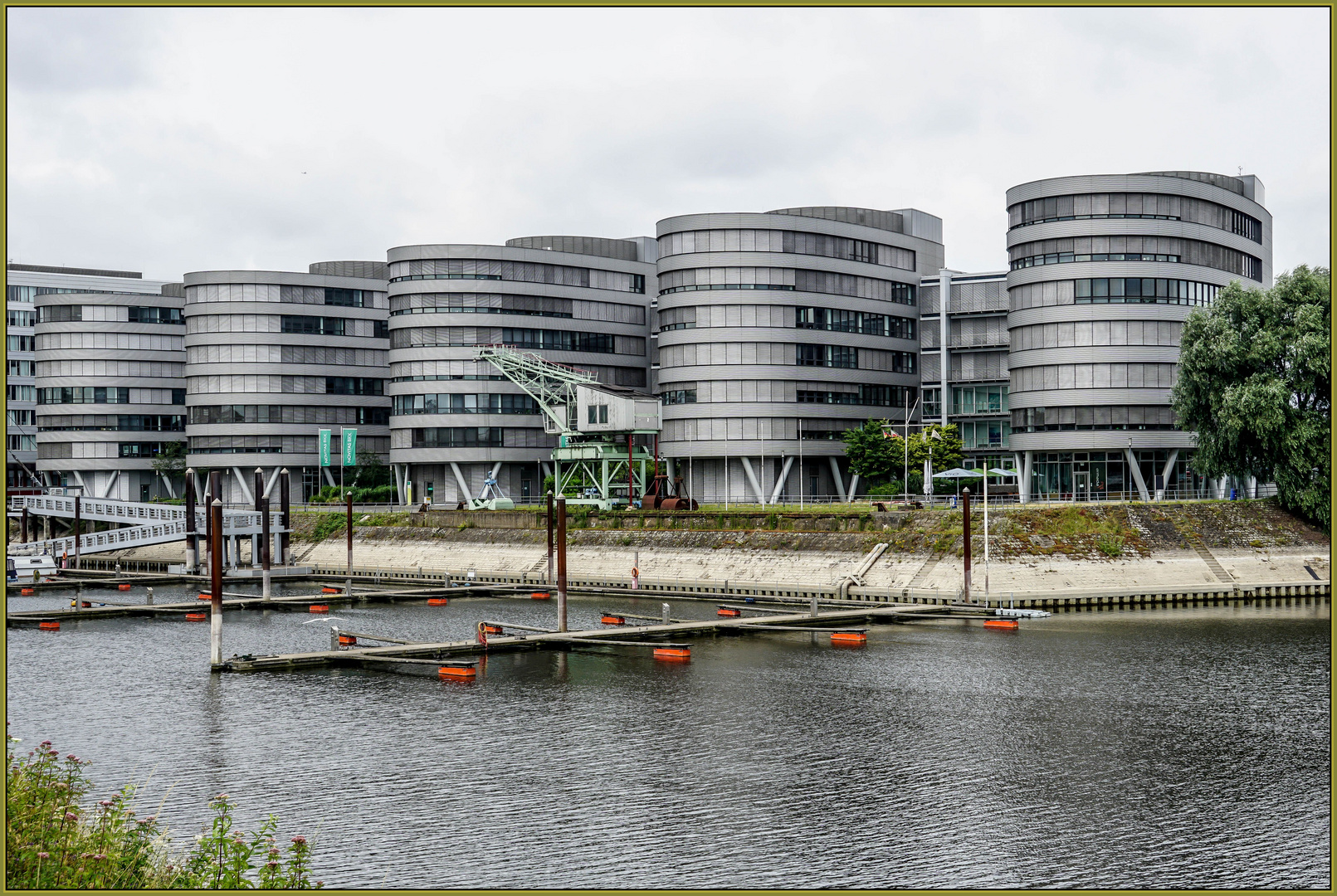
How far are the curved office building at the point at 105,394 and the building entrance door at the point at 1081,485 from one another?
119836 millimetres

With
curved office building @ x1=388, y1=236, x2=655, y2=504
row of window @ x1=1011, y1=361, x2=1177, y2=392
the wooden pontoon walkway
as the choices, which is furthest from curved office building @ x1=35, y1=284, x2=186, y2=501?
the wooden pontoon walkway

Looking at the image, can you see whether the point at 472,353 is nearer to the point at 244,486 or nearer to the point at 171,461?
the point at 244,486

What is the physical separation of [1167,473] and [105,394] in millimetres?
136520

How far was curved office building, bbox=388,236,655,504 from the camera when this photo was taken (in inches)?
6132

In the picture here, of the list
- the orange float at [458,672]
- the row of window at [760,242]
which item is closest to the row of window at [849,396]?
the row of window at [760,242]

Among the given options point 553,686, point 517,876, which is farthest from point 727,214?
point 517,876

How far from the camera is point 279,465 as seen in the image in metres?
168

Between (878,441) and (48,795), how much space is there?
10965 cm

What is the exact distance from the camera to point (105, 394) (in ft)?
589

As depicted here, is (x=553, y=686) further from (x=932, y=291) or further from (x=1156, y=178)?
(x=932, y=291)

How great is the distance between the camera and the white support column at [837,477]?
143125 millimetres

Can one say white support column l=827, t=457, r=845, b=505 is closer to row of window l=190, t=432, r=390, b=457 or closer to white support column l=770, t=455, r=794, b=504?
white support column l=770, t=455, r=794, b=504

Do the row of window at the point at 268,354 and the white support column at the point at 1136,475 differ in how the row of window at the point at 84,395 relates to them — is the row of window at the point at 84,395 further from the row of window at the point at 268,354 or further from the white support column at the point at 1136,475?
the white support column at the point at 1136,475

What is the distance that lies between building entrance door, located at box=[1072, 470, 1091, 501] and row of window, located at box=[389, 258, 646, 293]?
68.1 metres
